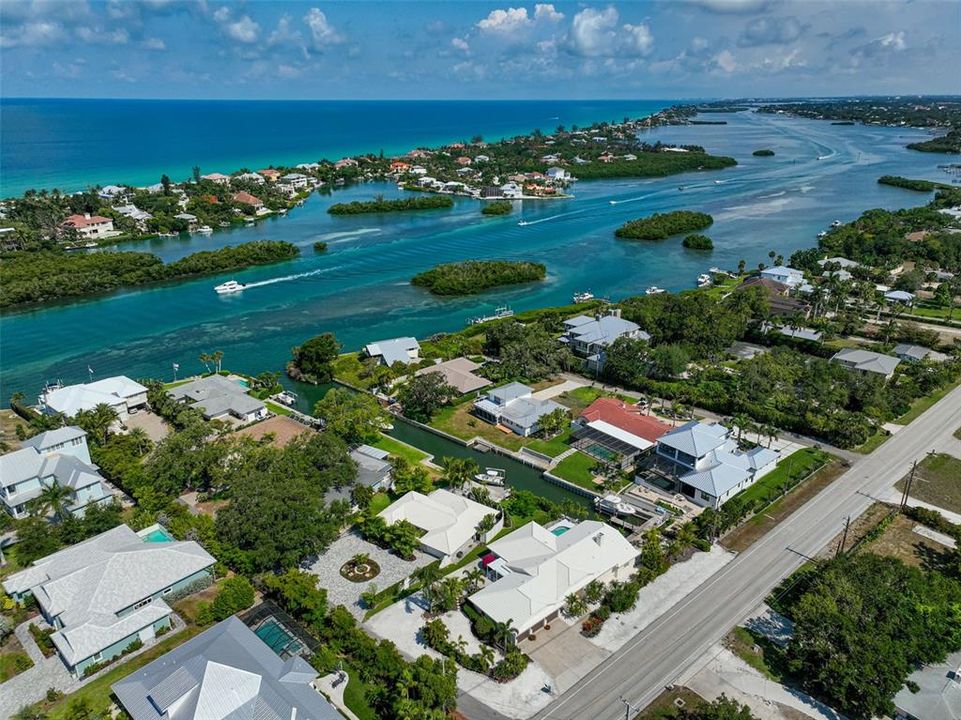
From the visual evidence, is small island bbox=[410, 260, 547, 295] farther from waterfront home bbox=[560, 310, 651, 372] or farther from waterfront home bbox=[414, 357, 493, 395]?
waterfront home bbox=[414, 357, 493, 395]

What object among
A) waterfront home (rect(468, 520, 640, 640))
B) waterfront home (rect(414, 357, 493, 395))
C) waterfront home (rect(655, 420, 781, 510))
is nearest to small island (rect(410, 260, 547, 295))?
waterfront home (rect(414, 357, 493, 395))

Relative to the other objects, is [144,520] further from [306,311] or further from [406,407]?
[306,311]

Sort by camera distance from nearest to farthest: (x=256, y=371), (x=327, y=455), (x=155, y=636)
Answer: (x=155, y=636) → (x=327, y=455) → (x=256, y=371)

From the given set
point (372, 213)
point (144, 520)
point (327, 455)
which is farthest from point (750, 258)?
point (144, 520)

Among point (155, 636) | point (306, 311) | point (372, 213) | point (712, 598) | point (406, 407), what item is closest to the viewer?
point (155, 636)

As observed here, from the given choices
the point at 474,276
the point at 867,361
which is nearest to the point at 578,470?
the point at 867,361

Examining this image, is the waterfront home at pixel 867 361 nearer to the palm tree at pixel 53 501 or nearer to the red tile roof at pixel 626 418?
the red tile roof at pixel 626 418

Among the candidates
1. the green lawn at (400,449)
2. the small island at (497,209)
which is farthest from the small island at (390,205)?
the green lawn at (400,449)
